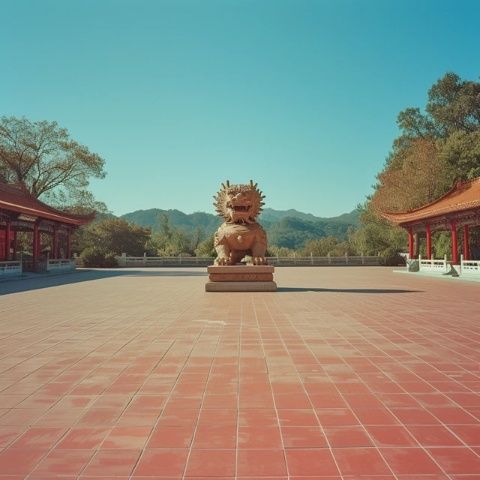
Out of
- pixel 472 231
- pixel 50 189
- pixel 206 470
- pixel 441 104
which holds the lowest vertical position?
pixel 206 470

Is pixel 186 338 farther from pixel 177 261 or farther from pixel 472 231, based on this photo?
pixel 177 261

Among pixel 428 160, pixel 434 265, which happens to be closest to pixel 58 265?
pixel 434 265

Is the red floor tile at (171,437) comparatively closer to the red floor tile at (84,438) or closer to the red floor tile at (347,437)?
the red floor tile at (84,438)

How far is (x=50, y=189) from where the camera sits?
33406 millimetres

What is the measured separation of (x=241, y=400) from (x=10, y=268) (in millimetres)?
19408

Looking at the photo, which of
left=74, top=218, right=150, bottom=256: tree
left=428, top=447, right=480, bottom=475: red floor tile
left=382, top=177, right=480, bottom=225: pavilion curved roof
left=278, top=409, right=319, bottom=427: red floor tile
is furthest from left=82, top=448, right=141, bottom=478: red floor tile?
left=74, top=218, right=150, bottom=256: tree

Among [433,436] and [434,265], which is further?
[434,265]

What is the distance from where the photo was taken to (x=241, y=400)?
3.28 meters

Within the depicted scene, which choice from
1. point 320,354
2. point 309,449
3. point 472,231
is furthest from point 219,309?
point 472,231

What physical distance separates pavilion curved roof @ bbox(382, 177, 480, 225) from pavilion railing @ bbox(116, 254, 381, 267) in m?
10.7

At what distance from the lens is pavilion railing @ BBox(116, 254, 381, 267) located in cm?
3547

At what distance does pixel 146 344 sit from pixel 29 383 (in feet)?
5.38

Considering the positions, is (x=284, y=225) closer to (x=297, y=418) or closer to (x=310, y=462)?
(x=297, y=418)

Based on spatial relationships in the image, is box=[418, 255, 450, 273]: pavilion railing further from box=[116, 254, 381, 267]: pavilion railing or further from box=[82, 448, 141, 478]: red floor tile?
box=[82, 448, 141, 478]: red floor tile
